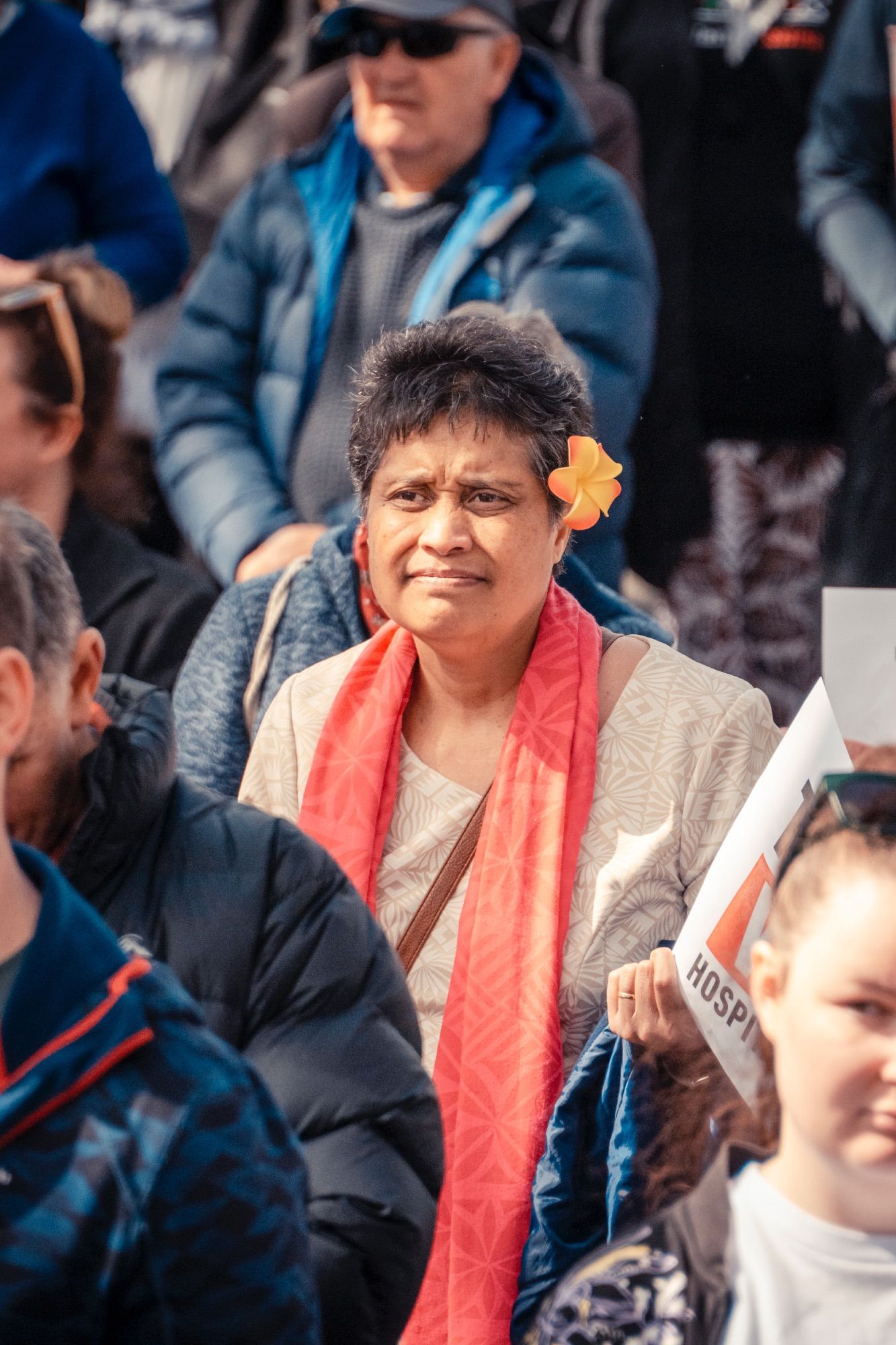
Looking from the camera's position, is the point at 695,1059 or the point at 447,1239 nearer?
the point at 695,1059

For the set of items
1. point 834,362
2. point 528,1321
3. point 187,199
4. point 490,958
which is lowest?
point 528,1321

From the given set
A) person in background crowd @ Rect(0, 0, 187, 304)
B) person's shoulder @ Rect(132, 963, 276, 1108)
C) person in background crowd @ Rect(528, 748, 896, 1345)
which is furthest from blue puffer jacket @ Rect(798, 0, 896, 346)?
person's shoulder @ Rect(132, 963, 276, 1108)

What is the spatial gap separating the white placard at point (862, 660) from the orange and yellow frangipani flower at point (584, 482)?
0.26 meters

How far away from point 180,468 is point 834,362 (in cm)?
114

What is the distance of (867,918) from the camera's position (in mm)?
1231

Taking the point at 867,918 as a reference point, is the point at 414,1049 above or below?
below

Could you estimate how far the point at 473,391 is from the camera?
1.69 meters

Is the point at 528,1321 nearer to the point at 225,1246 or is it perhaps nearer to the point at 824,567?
the point at 225,1246

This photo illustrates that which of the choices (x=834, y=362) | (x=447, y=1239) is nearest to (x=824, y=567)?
(x=834, y=362)

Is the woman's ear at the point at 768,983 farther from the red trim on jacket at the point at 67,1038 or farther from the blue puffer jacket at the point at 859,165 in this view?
the blue puffer jacket at the point at 859,165

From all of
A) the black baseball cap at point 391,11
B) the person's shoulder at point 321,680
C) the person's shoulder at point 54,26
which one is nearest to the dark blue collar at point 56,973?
the person's shoulder at point 321,680

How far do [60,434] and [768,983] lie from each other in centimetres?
145

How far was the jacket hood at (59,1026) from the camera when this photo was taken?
1.08 metres

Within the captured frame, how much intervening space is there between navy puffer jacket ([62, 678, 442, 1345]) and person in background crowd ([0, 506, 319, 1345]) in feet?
0.60
